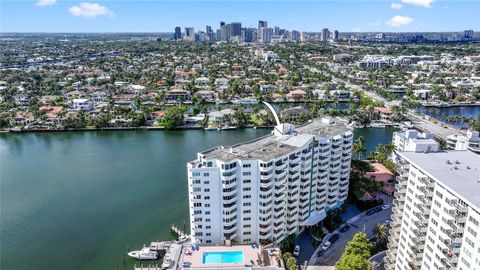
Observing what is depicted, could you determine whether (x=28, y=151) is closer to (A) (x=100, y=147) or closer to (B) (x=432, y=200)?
(A) (x=100, y=147)

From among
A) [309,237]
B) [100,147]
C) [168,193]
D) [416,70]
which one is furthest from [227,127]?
[416,70]

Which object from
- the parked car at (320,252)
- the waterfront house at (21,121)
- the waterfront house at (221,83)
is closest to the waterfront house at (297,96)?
the waterfront house at (221,83)

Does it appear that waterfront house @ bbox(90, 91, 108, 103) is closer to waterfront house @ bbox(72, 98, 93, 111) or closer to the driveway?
waterfront house @ bbox(72, 98, 93, 111)

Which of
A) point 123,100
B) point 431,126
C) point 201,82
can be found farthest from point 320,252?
point 201,82

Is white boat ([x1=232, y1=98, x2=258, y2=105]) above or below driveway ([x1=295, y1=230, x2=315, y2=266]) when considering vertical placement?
above

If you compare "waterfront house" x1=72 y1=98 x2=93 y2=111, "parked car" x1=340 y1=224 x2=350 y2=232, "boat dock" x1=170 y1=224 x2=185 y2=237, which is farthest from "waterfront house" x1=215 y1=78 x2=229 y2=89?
"parked car" x1=340 y1=224 x2=350 y2=232

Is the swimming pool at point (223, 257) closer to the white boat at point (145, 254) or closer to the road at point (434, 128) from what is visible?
Answer: the white boat at point (145, 254)
